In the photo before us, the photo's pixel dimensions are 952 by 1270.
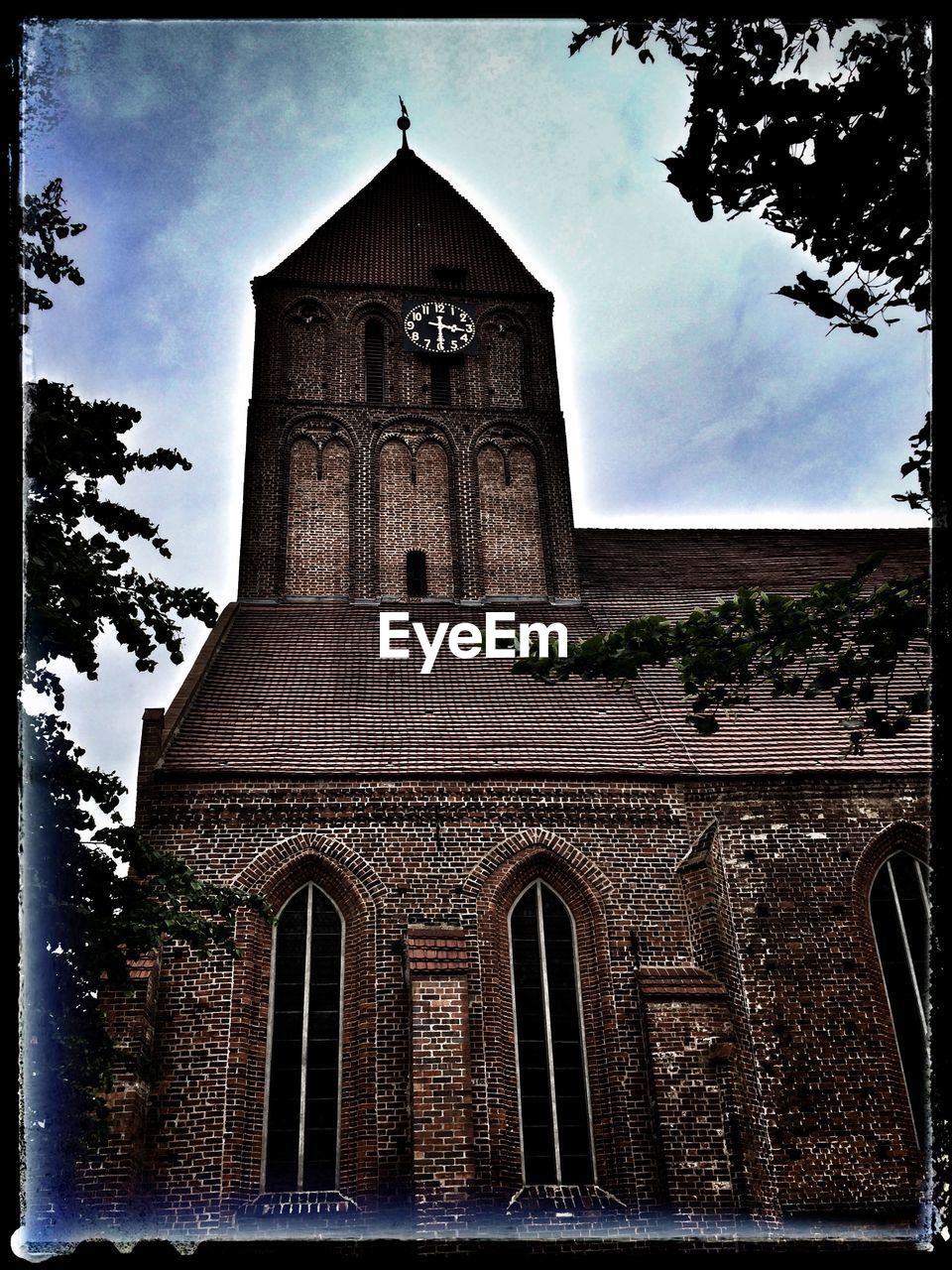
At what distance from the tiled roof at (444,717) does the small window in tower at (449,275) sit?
25.4 feet

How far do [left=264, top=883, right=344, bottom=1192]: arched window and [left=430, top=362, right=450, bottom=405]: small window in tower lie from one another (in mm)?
10591

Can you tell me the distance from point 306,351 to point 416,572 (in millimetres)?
5174

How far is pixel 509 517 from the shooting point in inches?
713

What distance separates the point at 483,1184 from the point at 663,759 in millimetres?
5235

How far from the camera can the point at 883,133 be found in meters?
4.37

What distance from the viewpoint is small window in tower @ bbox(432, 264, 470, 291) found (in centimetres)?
2078

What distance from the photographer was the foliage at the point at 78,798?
595 cm

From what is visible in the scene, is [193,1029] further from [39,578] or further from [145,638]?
[39,578]

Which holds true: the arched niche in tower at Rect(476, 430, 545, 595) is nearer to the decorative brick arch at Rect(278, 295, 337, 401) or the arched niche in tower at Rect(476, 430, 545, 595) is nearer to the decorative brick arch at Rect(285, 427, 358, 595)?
the decorative brick arch at Rect(285, 427, 358, 595)

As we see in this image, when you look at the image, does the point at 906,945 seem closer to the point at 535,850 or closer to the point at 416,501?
the point at 535,850

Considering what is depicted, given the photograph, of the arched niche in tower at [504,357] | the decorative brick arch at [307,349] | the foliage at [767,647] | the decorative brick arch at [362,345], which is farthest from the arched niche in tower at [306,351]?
the foliage at [767,647]

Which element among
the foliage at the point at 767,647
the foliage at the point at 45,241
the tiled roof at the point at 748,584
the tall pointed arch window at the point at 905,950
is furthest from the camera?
the tiled roof at the point at 748,584

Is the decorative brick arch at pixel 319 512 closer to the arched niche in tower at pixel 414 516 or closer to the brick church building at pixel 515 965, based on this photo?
the arched niche in tower at pixel 414 516

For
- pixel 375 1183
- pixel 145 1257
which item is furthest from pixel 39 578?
pixel 375 1183
